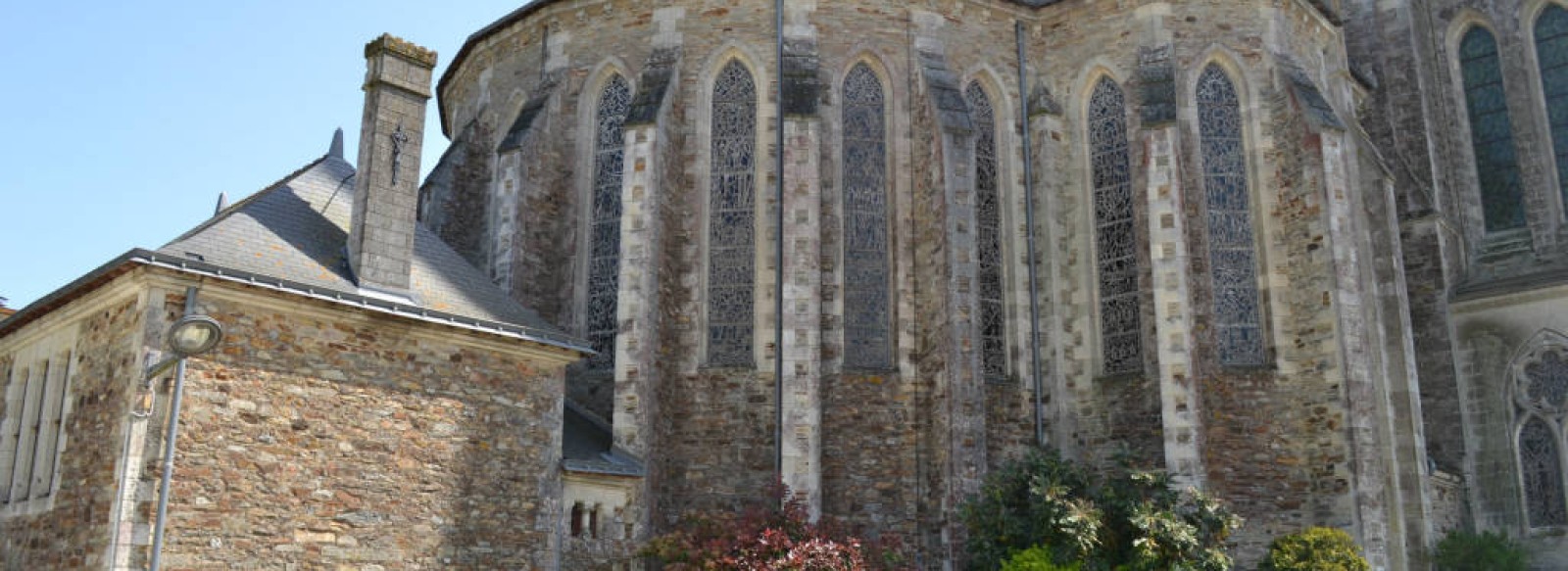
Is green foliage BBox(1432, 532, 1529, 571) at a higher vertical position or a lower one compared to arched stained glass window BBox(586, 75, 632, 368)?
lower

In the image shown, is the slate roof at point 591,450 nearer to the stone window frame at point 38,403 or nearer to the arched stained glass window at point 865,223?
the arched stained glass window at point 865,223

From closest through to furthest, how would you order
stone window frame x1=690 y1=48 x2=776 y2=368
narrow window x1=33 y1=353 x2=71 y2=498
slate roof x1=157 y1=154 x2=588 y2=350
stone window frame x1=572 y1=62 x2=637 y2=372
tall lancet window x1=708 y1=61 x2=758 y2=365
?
slate roof x1=157 y1=154 x2=588 y2=350 → narrow window x1=33 y1=353 x2=71 y2=498 → stone window frame x1=690 y1=48 x2=776 y2=368 → tall lancet window x1=708 y1=61 x2=758 y2=365 → stone window frame x1=572 y1=62 x2=637 y2=372

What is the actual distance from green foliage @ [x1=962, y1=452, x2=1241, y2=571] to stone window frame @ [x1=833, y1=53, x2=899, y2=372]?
3337 millimetres

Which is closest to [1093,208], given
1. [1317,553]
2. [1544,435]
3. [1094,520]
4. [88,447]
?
[1317,553]

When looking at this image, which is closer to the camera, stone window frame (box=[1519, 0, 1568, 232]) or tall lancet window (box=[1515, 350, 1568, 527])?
tall lancet window (box=[1515, 350, 1568, 527])

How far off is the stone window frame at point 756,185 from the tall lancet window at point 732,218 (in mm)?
79

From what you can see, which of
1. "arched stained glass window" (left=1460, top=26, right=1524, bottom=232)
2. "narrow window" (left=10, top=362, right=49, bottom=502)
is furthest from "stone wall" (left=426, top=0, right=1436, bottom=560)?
"narrow window" (left=10, top=362, right=49, bottom=502)

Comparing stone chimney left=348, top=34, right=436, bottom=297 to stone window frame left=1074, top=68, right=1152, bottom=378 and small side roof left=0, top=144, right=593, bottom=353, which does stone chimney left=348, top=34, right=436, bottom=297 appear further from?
stone window frame left=1074, top=68, right=1152, bottom=378

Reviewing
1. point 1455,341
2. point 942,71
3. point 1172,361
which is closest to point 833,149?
point 942,71

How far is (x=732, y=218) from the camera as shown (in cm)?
2155

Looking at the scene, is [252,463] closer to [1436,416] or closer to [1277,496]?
[1277,496]

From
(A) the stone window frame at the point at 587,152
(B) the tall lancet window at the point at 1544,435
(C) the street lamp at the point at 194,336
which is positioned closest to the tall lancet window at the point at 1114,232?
(A) the stone window frame at the point at 587,152

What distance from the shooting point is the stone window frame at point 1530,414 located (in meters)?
23.4

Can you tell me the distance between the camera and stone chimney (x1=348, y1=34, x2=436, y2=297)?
51.9ft
